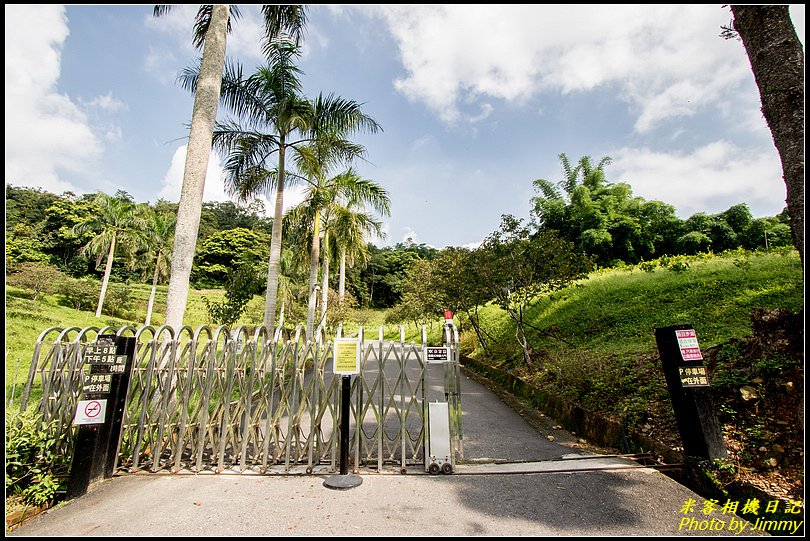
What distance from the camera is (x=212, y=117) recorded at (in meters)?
7.24

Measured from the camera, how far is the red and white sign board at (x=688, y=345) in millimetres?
4275

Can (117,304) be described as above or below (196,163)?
above

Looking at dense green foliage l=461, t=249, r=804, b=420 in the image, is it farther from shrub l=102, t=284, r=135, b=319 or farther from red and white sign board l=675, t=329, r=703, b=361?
shrub l=102, t=284, r=135, b=319

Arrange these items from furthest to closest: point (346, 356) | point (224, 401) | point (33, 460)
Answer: point (224, 401) < point (346, 356) < point (33, 460)

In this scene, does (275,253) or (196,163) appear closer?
(196,163)

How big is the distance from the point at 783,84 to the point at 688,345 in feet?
9.98

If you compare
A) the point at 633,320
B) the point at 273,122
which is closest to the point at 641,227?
the point at 633,320

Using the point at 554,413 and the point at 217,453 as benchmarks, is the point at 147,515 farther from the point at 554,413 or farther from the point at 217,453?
the point at 554,413

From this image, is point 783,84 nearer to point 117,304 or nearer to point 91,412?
point 91,412

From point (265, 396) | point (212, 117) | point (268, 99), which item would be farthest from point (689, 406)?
point (268, 99)

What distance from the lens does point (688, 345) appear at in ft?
14.2

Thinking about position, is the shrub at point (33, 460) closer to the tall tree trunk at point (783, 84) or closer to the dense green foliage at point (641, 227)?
the tall tree trunk at point (783, 84)

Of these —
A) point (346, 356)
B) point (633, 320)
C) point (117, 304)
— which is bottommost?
point (346, 356)

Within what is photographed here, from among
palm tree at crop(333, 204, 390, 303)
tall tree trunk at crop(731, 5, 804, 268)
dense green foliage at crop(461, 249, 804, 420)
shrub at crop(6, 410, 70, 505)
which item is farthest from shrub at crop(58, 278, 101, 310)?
tall tree trunk at crop(731, 5, 804, 268)
